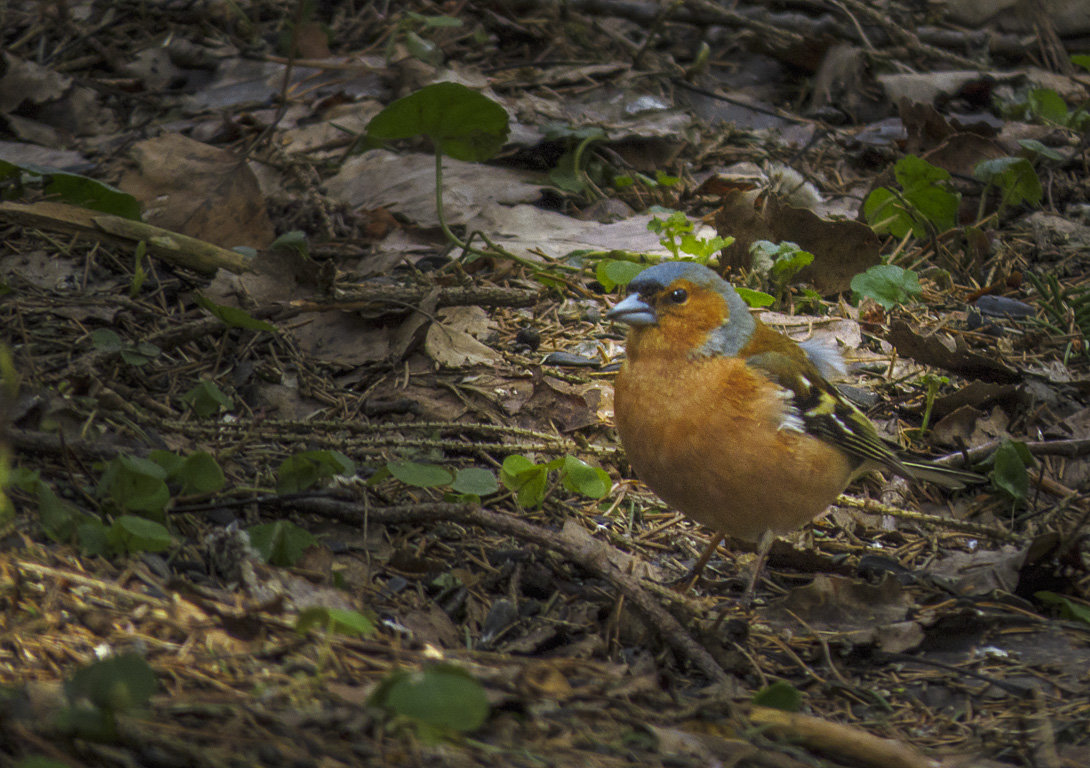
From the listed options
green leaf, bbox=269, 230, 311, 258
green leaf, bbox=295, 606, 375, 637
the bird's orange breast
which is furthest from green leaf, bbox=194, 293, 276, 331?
green leaf, bbox=295, 606, 375, 637

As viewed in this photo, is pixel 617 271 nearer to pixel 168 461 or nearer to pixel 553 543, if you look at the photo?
pixel 553 543

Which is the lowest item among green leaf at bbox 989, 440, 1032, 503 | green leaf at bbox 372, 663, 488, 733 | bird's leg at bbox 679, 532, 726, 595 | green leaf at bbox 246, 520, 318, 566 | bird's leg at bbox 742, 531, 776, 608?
bird's leg at bbox 679, 532, 726, 595

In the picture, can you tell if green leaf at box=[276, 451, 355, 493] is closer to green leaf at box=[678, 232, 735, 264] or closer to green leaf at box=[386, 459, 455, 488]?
green leaf at box=[386, 459, 455, 488]

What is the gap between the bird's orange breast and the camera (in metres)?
3.37

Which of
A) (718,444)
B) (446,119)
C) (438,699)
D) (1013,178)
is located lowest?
(718,444)

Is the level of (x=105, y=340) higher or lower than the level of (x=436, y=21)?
lower

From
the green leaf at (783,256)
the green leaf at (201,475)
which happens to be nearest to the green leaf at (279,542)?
the green leaf at (201,475)

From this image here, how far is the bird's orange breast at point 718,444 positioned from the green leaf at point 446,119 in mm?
1469

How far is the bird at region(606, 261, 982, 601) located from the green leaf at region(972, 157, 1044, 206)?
216cm

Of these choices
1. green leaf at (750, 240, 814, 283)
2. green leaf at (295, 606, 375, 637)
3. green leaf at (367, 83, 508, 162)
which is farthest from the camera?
green leaf at (750, 240, 814, 283)

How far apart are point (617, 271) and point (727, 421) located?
3.99 ft

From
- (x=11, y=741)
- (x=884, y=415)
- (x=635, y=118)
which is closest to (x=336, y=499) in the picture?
(x=11, y=741)

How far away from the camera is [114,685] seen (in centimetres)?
174

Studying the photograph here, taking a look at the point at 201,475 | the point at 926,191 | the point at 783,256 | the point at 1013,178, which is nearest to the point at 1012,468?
the point at 783,256
